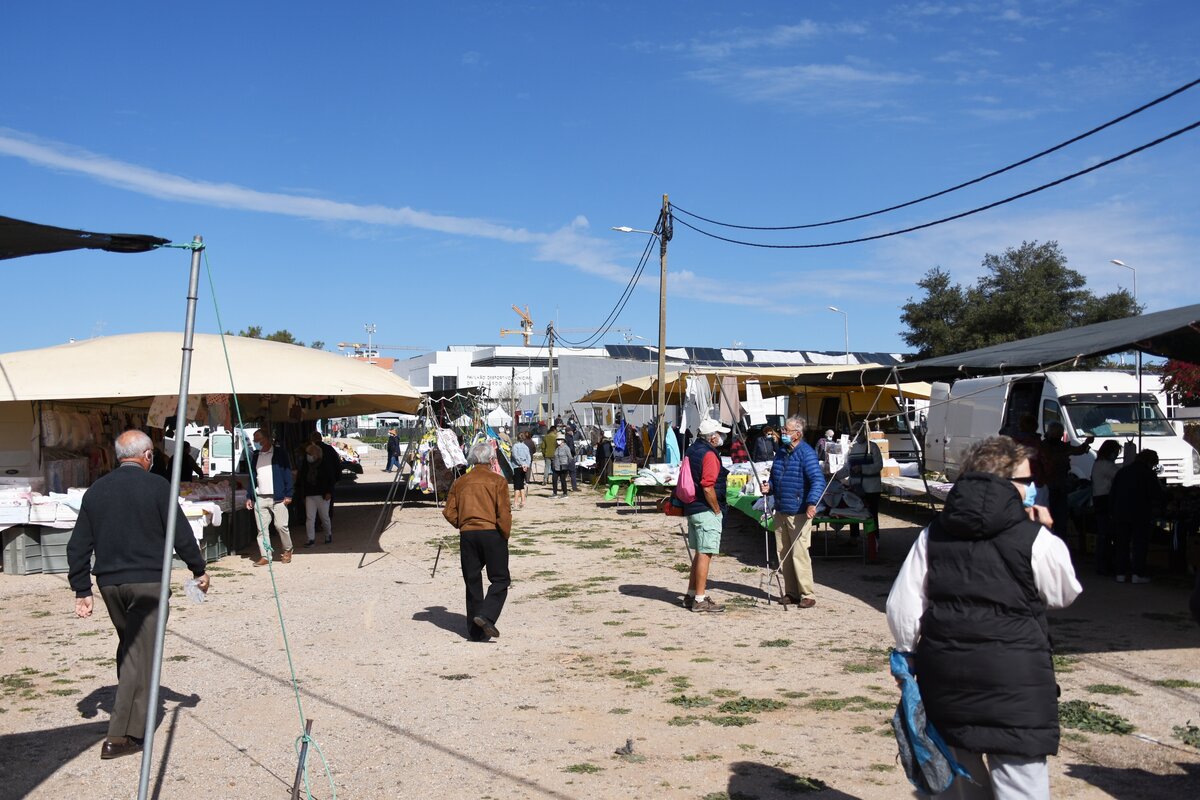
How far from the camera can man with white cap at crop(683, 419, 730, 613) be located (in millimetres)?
9844

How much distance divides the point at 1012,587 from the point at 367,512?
19215mm

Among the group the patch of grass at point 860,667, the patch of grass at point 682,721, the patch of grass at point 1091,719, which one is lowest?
the patch of grass at point 682,721

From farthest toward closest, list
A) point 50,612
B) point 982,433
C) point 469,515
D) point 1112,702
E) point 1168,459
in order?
point 982,433 → point 1168,459 → point 50,612 → point 469,515 → point 1112,702

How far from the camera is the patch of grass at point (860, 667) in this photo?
25.3 ft

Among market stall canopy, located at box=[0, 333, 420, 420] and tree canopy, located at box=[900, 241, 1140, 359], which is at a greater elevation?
tree canopy, located at box=[900, 241, 1140, 359]

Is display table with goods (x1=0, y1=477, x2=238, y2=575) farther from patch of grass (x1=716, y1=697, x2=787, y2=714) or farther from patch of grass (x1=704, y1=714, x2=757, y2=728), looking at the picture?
patch of grass (x1=704, y1=714, x2=757, y2=728)

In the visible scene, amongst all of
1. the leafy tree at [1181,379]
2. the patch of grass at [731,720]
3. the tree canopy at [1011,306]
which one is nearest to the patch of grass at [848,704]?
the patch of grass at [731,720]

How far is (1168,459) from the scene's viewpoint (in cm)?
1736

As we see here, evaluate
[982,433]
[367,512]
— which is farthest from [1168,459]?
[367,512]

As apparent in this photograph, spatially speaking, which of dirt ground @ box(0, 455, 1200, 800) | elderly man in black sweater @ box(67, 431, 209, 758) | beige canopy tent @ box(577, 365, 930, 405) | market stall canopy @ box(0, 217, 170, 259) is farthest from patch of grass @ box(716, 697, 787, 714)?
beige canopy tent @ box(577, 365, 930, 405)

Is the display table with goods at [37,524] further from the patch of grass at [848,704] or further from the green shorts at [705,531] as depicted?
the patch of grass at [848,704]

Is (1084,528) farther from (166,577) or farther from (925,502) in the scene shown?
(166,577)

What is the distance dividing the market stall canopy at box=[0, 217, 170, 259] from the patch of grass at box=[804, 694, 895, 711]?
477cm

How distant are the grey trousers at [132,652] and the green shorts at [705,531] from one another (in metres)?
5.33
